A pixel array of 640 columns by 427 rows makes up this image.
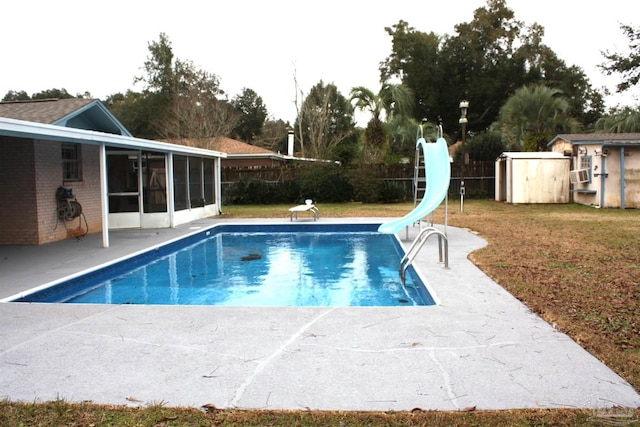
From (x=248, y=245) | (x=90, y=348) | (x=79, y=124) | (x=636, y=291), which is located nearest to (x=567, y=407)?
(x=90, y=348)

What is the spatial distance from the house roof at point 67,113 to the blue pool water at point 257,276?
144 inches

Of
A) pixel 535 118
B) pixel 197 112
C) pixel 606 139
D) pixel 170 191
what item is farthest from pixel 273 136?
pixel 170 191

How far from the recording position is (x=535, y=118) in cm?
2436

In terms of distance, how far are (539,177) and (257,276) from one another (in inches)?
585

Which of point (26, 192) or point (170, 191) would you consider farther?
point (170, 191)

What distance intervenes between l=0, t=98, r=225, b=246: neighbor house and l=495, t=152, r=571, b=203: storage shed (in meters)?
11.5

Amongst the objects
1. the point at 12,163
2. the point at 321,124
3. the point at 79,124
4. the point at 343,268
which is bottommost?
the point at 343,268

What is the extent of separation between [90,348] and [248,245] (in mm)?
7834

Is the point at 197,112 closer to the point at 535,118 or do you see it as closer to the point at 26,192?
the point at 535,118

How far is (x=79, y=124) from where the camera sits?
12297mm

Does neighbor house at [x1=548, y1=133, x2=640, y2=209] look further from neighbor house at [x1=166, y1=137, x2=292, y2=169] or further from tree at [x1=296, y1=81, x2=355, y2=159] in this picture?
neighbor house at [x1=166, y1=137, x2=292, y2=169]

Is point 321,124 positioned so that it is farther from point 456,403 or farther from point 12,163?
point 456,403

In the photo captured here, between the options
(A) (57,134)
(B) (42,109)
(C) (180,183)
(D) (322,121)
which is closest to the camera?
(A) (57,134)

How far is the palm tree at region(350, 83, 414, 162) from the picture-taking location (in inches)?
965
